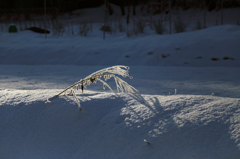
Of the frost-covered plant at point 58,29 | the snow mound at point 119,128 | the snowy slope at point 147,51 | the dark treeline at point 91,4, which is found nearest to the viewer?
the snow mound at point 119,128

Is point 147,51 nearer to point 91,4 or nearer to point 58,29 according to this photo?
point 58,29

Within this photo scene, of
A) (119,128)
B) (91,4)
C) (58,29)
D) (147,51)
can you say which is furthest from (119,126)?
(91,4)

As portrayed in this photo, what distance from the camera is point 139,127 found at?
114 centimetres

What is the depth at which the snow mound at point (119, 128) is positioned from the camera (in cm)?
104

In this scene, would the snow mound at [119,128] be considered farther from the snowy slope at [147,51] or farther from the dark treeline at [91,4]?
the dark treeline at [91,4]

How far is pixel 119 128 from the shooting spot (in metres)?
1.15

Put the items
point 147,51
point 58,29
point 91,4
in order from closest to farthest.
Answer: point 147,51
point 58,29
point 91,4

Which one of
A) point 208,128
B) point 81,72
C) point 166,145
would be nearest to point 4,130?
point 166,145

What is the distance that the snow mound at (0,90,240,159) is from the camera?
1035mm

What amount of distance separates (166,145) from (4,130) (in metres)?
0.81

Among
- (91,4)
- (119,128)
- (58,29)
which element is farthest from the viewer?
(91,4)

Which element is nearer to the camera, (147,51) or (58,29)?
(147,51)

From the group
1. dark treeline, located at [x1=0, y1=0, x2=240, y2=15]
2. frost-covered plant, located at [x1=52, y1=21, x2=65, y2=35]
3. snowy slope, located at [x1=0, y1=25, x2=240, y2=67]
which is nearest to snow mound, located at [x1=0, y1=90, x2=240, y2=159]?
snowy slope, located at [x1=0, y1=25, x2=240, y2=67]

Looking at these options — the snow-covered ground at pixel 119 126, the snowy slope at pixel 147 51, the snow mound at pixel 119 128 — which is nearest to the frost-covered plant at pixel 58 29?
the snowy slope at pixel 147 51
